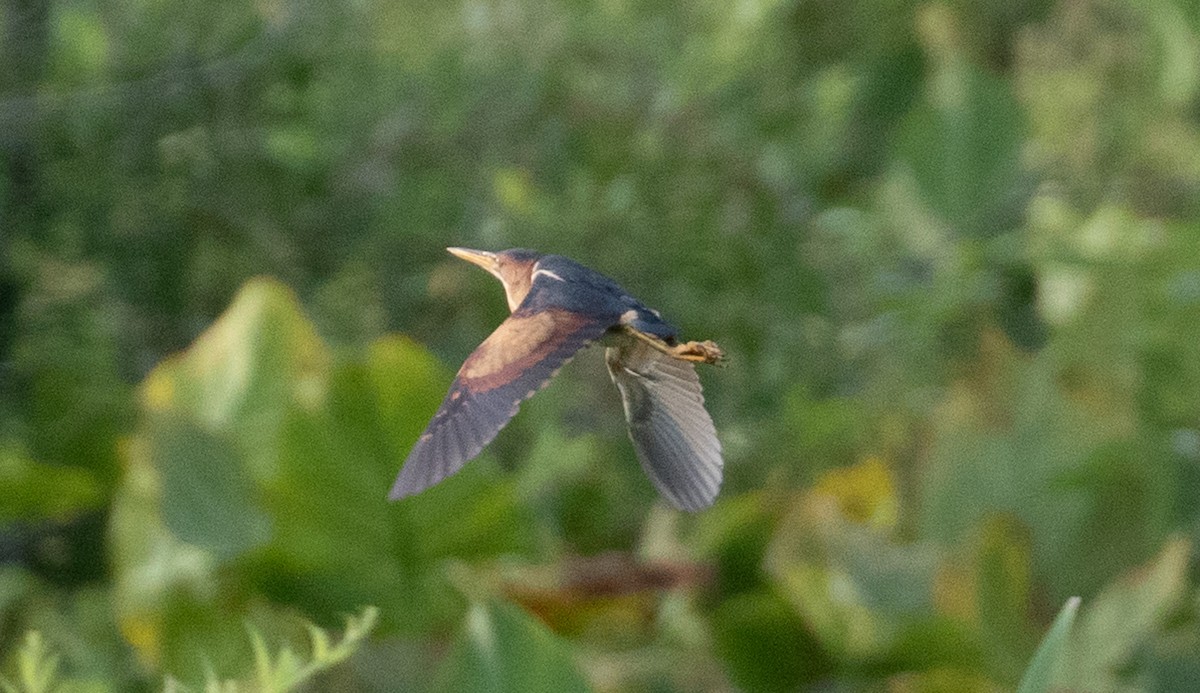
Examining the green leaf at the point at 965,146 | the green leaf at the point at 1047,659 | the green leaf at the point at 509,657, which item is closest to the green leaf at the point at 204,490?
the green leaf at the point at 509,657

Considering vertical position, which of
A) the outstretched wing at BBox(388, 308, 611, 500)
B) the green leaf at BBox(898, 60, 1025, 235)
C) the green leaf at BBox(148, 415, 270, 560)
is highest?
the green leaf at BBox(898, 60, 1025, 235)

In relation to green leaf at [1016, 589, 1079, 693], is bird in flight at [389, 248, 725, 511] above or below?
above

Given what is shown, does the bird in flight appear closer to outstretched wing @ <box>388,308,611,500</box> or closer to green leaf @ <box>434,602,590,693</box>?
outstretched wing @ <box>388,308,611,500</box>

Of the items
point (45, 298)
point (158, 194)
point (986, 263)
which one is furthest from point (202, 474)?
point (986, 263)

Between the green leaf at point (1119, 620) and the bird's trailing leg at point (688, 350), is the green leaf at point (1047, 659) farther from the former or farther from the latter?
the green leaf at point (1119, 620)

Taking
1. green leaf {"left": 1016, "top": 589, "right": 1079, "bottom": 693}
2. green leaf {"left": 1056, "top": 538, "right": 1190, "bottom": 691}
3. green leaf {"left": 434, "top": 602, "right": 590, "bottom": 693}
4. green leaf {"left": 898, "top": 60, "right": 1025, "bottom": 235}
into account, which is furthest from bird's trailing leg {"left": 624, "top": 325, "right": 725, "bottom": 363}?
green leaf {"left": 898, "top": 60, "right": 1025, "bottom": 235}

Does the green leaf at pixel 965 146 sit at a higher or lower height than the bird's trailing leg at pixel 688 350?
higher

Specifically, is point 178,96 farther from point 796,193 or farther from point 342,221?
point 796,193
